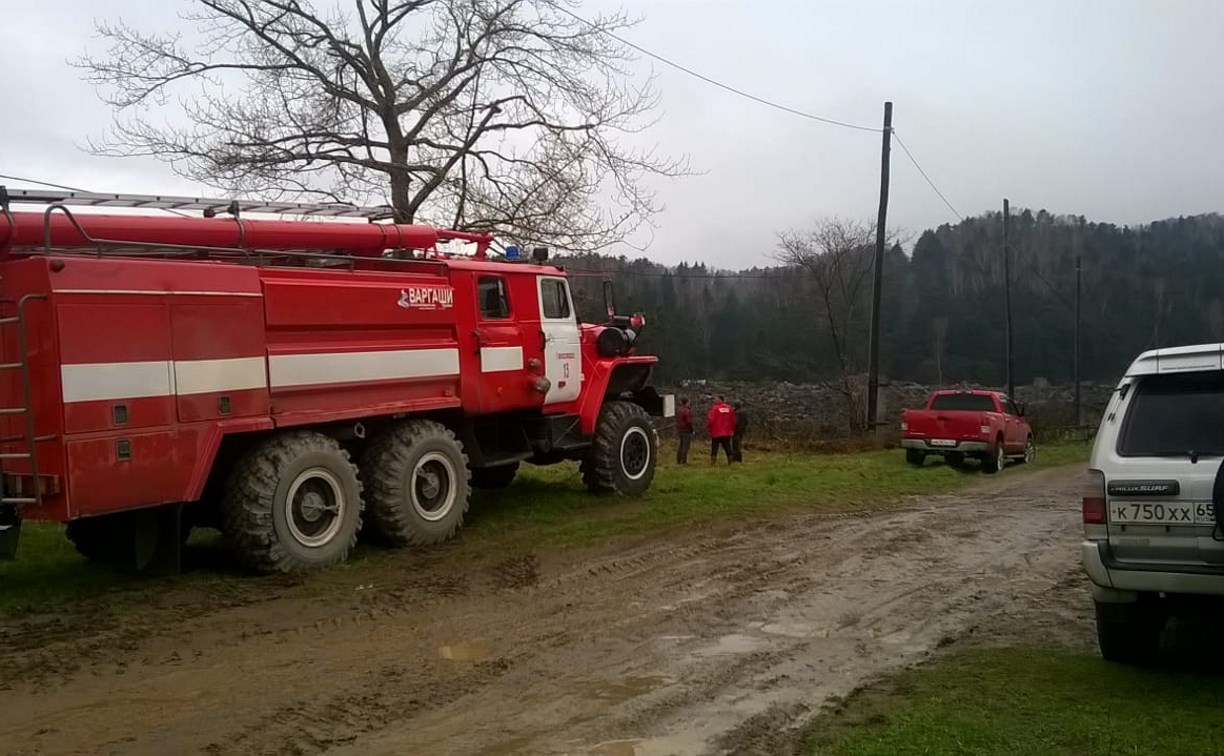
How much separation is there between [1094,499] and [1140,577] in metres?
0.48

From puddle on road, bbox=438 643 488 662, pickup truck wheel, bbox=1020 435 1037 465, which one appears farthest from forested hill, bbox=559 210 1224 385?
puddle on road, bbox=438 643 488 662

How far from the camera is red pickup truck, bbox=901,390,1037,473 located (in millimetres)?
20219

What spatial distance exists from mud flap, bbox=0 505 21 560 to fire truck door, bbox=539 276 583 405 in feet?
18.7

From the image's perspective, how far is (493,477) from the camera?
44.3ft

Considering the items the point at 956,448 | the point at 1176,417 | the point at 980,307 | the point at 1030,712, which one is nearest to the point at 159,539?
the point at 1030,712

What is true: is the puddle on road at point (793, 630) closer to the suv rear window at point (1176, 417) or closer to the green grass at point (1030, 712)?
the green grass at point (1030, 712)

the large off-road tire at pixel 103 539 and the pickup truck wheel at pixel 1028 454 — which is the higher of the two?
the large off-road tire at pixel 103 539

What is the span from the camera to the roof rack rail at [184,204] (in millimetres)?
8070

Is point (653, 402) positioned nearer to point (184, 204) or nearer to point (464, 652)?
point (184, 204)

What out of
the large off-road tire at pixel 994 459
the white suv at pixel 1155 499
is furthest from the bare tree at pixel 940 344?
the white suv at pixel 1155 499

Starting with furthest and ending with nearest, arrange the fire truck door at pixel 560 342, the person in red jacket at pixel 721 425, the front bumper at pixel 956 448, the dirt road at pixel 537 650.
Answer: the person in red jacket at pixel 721 425, the front bumper at pixel 956 448, the fire truck door at pixel 560 342, the dirt road at pixel 537 650

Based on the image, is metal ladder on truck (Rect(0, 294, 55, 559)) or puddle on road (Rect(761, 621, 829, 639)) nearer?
puddle on road (Rect(761, 621, 829, 639))

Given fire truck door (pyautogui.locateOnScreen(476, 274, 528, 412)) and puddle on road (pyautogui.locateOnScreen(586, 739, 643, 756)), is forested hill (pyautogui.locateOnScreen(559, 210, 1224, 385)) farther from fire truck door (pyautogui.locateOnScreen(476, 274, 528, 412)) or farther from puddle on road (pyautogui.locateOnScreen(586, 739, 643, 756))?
puddle on road (pyautogui.locateOnScreen(586, 739, 643, 756))

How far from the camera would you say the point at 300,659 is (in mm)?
6191
